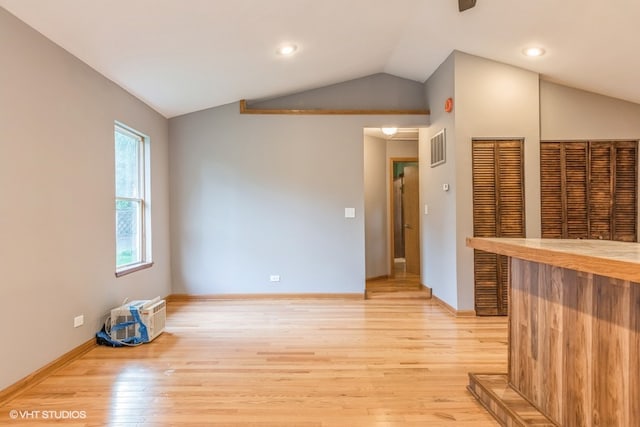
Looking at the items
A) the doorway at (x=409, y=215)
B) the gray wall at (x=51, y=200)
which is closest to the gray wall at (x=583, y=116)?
the doorway at (x=409, y=215)

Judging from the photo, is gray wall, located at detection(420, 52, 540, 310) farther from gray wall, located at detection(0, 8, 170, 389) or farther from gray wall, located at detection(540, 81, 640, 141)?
gray wall, located at detection(0, 8, 170, 389)

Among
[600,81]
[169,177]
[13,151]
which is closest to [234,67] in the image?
[169,177]

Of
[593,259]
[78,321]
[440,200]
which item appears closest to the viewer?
[593,259]

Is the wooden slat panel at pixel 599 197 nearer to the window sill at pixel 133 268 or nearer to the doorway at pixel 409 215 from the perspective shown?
the doorway at pixel 409 215

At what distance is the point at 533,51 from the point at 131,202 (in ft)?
15.0

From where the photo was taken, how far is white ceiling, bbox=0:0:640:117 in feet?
9.25

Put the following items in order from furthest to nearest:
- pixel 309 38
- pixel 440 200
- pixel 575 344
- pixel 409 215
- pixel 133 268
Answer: pixel 409 215, pixel 440 200, pixel 133 268, pixel 309 38, pixel 575 344

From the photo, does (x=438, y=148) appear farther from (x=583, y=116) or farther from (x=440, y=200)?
(x=583, y=116)

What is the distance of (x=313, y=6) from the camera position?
317 cm

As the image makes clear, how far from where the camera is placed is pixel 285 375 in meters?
2.74

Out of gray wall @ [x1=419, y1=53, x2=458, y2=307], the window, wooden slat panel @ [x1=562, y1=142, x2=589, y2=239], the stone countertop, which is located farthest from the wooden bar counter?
the window

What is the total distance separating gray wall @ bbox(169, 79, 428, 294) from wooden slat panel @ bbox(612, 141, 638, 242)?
233cm

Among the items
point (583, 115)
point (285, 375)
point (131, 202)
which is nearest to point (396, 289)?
point (285, 375)

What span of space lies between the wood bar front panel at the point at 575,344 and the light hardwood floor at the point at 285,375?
17.0 inches
